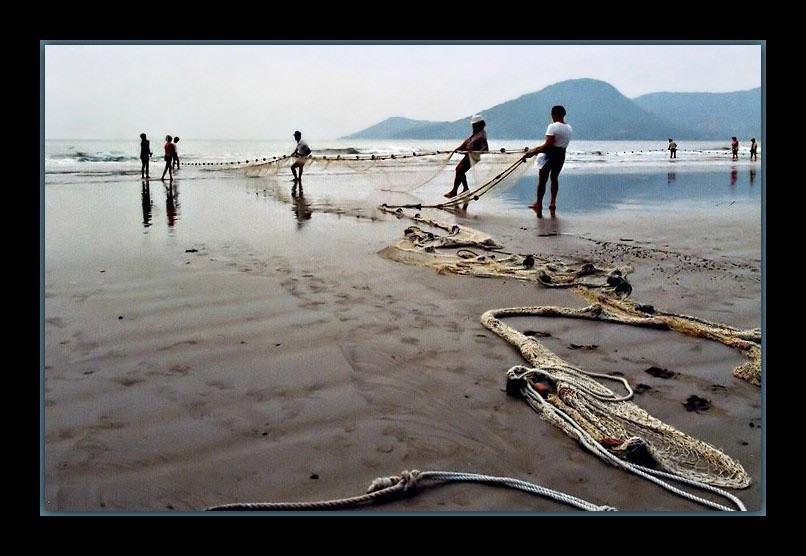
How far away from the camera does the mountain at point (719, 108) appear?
3.16 meters

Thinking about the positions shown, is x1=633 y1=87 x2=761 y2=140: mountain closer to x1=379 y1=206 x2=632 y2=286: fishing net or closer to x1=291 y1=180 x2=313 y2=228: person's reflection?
x1=379 y1=206 x2=632 y2=286: fishing net

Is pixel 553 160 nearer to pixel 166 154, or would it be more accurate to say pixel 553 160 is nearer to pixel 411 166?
pixel 411 166

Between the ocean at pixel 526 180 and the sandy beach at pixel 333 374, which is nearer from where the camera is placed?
the sandy beach at pixel 333 374

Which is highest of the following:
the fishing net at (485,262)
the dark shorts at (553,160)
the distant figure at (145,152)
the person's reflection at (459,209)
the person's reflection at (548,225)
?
the distant figure at (145,152)

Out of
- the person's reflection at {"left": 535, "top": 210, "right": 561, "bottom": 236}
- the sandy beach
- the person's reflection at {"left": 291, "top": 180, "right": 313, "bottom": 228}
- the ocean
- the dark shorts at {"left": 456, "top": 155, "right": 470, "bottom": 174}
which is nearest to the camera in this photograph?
the sandy beach

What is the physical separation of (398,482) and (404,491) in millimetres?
43

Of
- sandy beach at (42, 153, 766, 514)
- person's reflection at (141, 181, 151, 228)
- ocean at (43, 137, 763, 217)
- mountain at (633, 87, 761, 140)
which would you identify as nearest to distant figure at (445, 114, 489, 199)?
ocean at (43, 137, 763, 217)

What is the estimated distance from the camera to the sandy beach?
2.32 meters

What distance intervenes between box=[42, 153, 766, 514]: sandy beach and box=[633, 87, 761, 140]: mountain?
77cm

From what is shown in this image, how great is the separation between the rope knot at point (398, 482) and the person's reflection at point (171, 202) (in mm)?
6169

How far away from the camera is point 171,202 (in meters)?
10.6

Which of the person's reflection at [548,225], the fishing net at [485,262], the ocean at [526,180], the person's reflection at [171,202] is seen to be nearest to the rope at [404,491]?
the fishing net at [485,262]

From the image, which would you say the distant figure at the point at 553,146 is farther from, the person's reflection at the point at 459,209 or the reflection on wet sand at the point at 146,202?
the reflection on wet sand at the point at 146,202

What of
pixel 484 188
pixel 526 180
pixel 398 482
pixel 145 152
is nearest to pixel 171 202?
pixel 484 188
